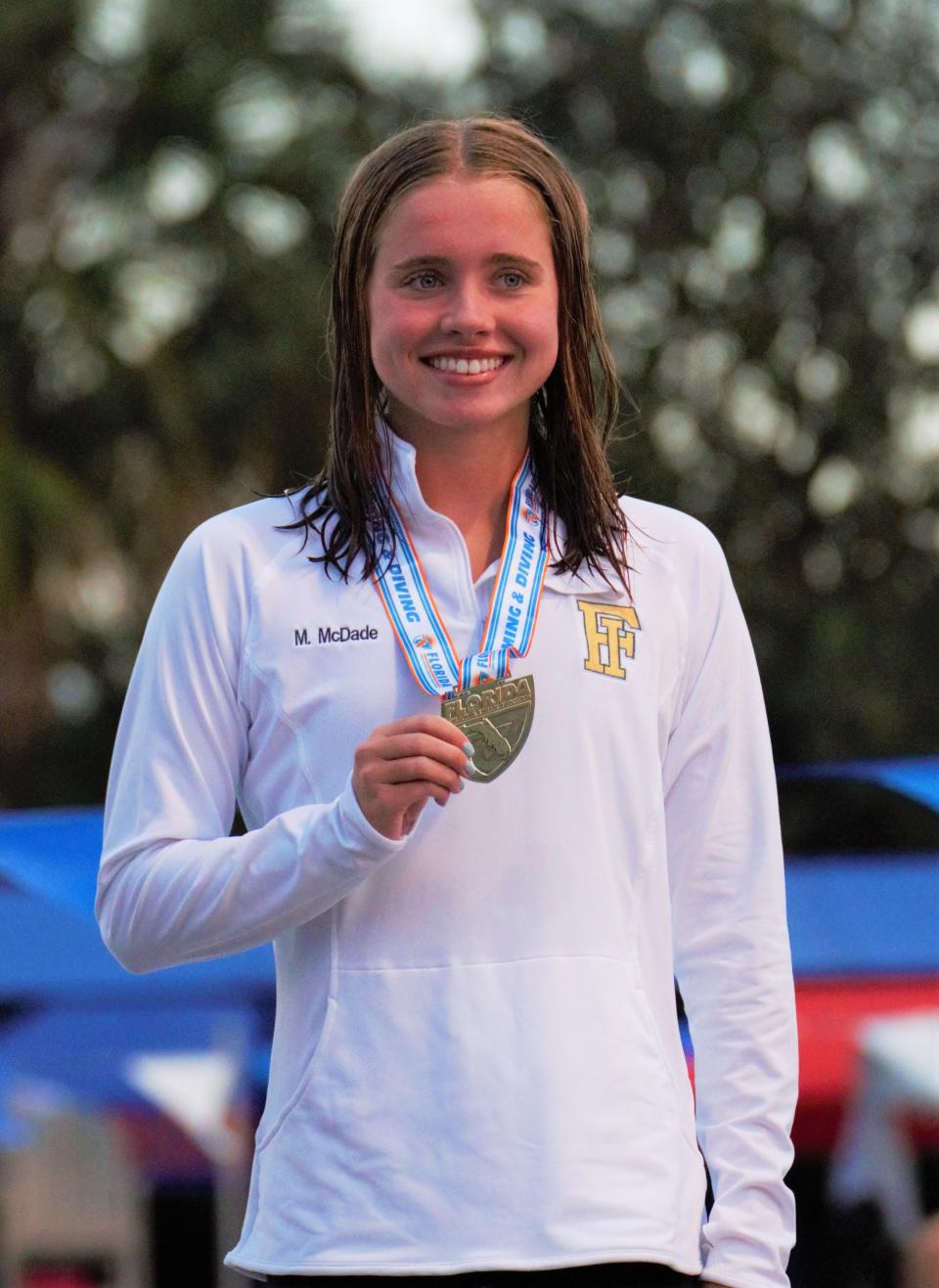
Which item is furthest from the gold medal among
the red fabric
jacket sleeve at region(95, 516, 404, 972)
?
the red fabric

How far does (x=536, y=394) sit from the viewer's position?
1961mm

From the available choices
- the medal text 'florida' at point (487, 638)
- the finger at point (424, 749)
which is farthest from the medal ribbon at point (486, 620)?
the finger at point (424, 749)

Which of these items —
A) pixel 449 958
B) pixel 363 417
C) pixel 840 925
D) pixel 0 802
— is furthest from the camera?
pixel 0 802

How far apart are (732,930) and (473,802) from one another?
314mm

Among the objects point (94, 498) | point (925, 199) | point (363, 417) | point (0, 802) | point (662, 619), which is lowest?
point (0, 802)

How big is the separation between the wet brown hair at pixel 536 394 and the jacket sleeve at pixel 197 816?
0.40 feet

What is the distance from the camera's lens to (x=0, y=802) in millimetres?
12711

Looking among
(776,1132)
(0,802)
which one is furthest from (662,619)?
(0,802)

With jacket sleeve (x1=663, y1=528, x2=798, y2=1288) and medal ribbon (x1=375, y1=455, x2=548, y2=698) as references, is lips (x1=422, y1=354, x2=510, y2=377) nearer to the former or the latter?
medal ribbon (x1=375, y1=455, x2=548, y2=698)

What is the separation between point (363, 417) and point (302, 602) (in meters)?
0.22

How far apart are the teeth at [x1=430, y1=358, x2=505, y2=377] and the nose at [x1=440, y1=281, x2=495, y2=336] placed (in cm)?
3

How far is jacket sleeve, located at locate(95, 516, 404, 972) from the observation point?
1.65 m

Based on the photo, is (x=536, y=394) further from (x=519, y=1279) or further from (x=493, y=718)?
(x=519, y=1279)

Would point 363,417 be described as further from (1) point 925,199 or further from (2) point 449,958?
(1) point 925,199
